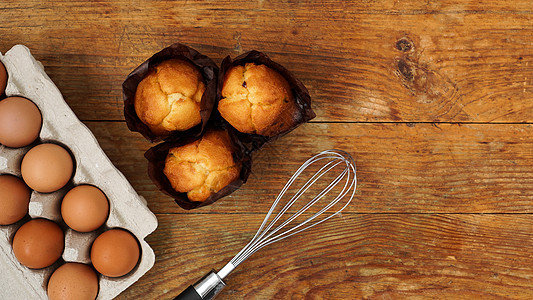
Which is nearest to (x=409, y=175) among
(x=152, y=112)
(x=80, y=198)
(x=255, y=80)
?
(x=255, y=80)

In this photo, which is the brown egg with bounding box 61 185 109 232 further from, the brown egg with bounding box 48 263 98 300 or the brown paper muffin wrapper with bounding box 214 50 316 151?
the brown paper muffin wrapper with bounding box 214 50 316 151

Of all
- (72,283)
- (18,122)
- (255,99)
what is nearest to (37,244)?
(72,283)

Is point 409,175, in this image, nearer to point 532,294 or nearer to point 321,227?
point 321,227

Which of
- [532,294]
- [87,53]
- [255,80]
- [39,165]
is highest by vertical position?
[532,294]

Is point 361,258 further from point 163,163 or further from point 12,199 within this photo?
point 12,199

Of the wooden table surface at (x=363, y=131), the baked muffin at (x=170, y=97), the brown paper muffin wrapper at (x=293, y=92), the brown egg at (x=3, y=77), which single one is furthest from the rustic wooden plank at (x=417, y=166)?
the brown egg at (x=3, y=77)

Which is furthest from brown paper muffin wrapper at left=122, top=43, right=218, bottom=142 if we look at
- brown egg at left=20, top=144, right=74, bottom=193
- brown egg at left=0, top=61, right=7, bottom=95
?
brown egg at left=0, top=61, right=7, bottom=95

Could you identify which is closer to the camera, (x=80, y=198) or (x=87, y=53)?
(x=80, y=198)
